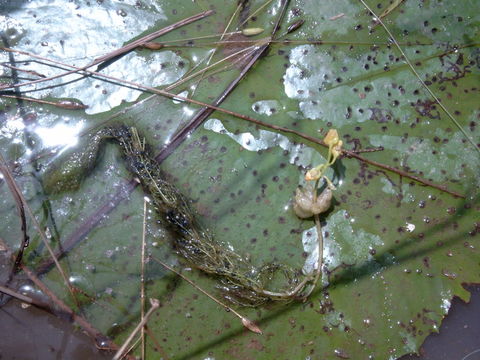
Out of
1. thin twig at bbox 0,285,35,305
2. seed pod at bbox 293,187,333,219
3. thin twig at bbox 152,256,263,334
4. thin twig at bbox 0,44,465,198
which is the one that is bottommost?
thin twig at bbox 152,256,263,334

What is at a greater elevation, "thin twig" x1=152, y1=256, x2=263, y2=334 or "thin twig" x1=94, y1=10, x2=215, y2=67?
"thin twig" x1=94, y1=10, x2=215, y2=67

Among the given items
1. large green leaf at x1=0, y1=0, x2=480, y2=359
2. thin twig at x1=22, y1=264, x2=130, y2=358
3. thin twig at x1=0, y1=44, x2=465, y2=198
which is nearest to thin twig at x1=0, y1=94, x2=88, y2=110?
large green leaf at x1=0, y1=0, x2=480, y2=359

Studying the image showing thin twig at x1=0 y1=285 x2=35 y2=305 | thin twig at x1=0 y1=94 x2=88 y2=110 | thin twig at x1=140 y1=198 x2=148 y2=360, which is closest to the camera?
thin twig at x1=0 y1=285 x2=35 y2=305

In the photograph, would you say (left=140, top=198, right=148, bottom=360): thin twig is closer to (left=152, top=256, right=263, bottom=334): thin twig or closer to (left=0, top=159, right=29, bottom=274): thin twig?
(left=152, top=256, right=263, bottom=334): thin twig

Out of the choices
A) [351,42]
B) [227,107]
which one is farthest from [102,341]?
[351,42]

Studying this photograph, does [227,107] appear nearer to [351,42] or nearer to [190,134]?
[190,134]

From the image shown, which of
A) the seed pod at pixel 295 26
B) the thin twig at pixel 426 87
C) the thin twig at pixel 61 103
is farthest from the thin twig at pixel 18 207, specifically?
the thin twig at pixel 426 87
